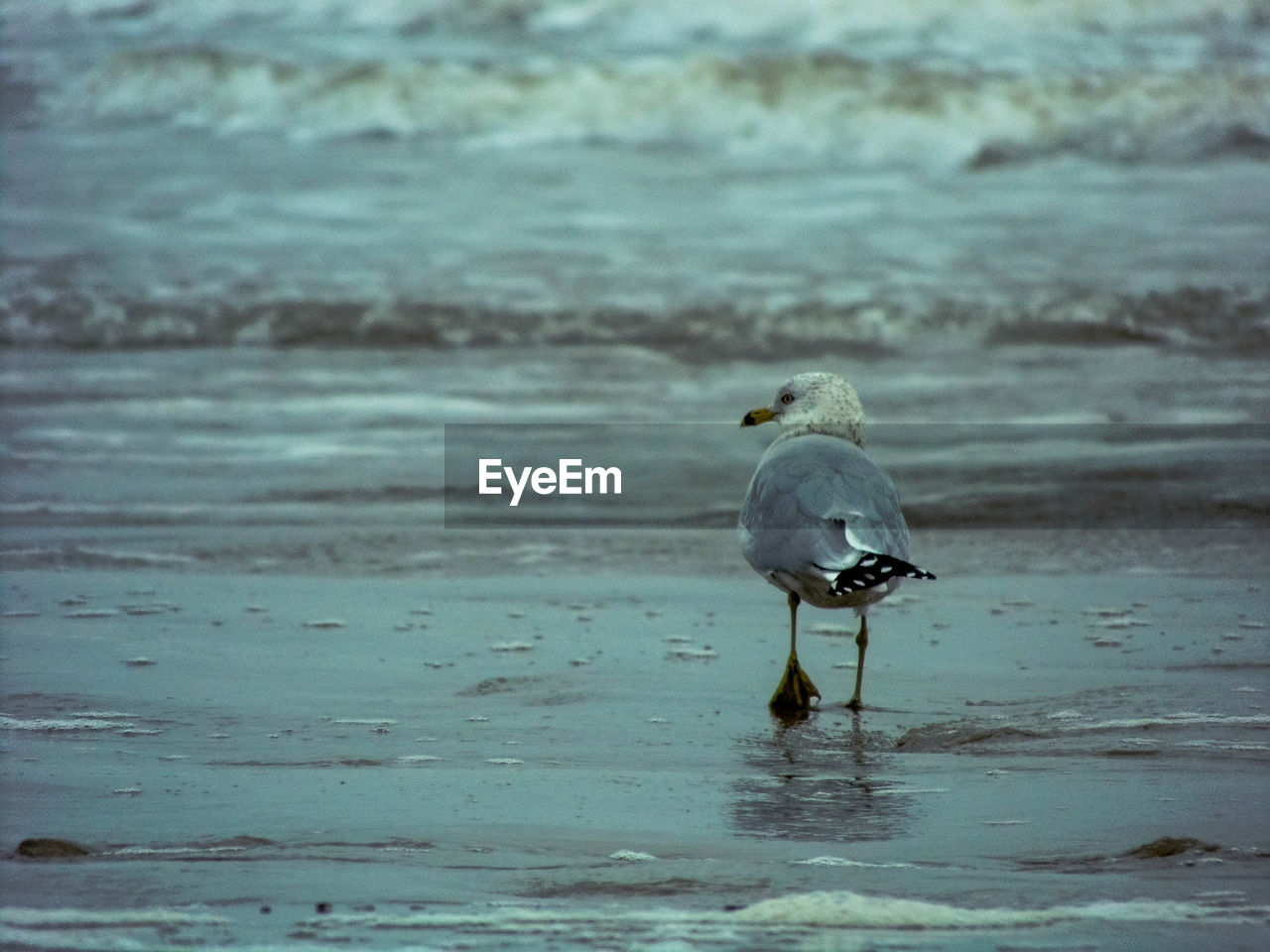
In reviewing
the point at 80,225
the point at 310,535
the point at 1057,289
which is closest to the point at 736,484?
the point at 310,535

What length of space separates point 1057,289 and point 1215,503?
282 inches

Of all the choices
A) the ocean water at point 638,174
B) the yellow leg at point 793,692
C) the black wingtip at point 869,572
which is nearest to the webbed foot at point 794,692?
the yellow leg at point 793,692

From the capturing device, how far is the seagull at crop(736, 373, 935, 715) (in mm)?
4070

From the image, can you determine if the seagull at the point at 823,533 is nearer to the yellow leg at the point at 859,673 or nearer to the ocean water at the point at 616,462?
the yellow leg at the point at 859,673

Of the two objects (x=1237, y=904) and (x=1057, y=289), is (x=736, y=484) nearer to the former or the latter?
(x=1237, y=904)

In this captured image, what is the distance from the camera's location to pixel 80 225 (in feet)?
56.8

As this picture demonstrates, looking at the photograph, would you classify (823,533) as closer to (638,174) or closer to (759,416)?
(759,416)

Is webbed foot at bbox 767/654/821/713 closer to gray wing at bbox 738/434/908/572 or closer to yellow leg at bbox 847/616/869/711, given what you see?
yellow leg at bbox 847/616/869/711

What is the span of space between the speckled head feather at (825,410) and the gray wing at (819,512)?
0.25 meters

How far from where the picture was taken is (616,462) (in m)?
8.68

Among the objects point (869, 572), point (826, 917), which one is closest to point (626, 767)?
point (869, 572)

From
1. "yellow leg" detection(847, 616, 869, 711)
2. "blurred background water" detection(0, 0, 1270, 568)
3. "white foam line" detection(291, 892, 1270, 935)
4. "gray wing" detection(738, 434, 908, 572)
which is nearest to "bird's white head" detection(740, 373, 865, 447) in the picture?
"gray wing" detection(738, 434, 908, 572)

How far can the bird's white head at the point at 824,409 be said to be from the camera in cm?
475
